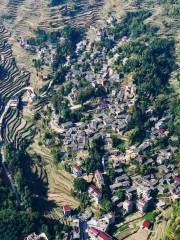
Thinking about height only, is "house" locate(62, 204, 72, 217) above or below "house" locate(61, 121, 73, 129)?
below

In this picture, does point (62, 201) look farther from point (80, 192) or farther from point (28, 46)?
point (28, 46)

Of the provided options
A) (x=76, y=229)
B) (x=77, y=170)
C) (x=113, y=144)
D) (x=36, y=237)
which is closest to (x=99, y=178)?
(x=77, y=170)

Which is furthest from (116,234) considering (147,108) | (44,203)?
(147,108)

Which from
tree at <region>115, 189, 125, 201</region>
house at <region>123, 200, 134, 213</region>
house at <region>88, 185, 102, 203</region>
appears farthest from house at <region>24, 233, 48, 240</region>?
tree at <region>115, 189, 125, 201</region>

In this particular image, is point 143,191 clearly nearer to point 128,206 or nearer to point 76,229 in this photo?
point 128,206

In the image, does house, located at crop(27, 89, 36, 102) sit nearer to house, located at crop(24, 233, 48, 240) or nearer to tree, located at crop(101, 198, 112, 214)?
tree, located at crop(101, 198, 112, 214)

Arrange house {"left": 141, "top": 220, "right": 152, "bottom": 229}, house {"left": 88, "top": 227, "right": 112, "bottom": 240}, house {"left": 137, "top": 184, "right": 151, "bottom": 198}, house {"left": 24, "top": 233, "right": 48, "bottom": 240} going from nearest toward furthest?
house {"left": 24, "top": 233, "right": 48, "bottom": 240}
house {"left": 88, "top": 227, "right": 112, "bottom": 240}
house {"left": 141, "top": 220, "right": 152, "bottom": 229}
house {"left": 137, "top": 184, "right": 151, "bottom": 198}
